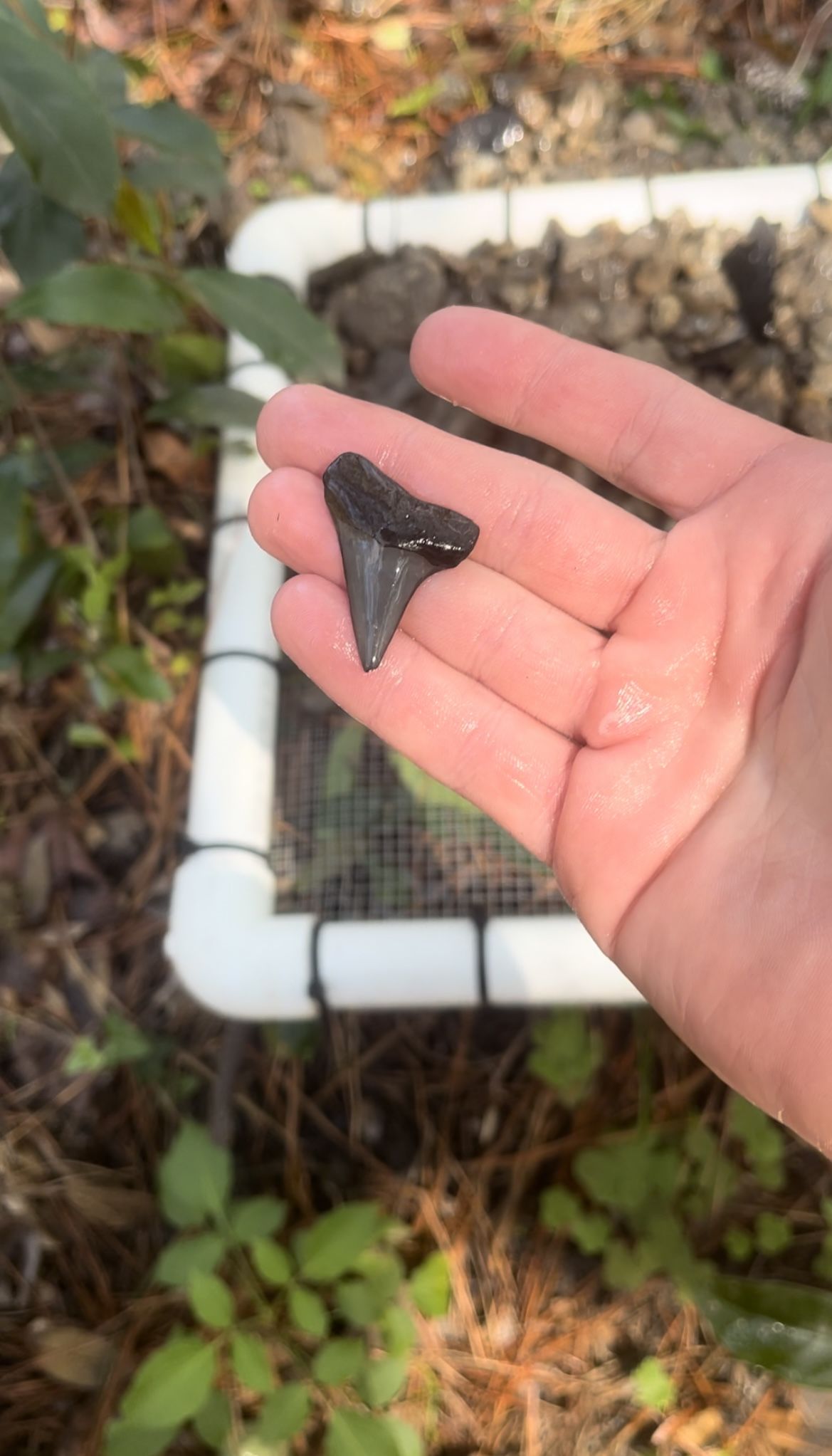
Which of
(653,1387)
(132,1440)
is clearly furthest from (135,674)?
(653,1387)

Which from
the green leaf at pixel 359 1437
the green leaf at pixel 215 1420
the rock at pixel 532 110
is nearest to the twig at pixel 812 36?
the rock at pixel 532 110

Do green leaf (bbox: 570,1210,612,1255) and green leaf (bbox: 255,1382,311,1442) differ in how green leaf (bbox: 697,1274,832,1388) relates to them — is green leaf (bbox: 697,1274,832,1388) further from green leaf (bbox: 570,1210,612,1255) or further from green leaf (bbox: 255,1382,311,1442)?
green leaf (bbox: 255,1382,311,1442)

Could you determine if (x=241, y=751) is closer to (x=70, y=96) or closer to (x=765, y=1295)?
(x=70, y=96)

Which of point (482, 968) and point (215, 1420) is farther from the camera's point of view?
point (482, 968)

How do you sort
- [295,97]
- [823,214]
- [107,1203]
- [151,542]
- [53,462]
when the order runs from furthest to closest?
[295,97], [823,214], [151,542], [53,462], [107,1203]

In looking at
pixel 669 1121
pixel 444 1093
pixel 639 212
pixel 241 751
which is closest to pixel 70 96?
pixel 241 751

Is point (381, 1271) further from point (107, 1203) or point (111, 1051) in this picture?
point (111, 1051)

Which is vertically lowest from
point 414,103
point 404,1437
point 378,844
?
point 404,1437
